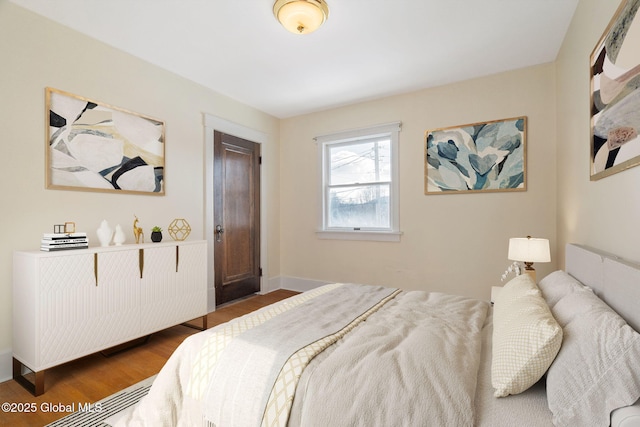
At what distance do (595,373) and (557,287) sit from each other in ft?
2.82

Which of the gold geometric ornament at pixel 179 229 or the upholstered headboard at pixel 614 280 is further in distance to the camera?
the gold geometric ornament at pixel 179 229

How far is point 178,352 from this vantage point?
1.52 m

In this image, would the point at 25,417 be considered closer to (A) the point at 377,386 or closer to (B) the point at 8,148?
(B) the point at 8,148

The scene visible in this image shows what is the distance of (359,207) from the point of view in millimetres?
4340

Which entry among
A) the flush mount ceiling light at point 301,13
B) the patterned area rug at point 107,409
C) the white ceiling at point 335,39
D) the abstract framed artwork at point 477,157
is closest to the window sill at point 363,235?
the abstract framed artwork at point 477,157

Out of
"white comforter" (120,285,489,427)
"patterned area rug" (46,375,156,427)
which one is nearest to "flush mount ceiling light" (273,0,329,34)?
"white comforter" (120,285,489,427)

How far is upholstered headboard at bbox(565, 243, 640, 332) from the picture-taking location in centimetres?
111

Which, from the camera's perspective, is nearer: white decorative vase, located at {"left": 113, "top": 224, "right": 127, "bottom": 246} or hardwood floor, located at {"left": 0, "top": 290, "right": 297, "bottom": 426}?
hardwood floor, located at {"left": 0, "top": 290, "right": 297, "bottom": 426}

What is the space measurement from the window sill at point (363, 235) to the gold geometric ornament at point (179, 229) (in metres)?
1.94

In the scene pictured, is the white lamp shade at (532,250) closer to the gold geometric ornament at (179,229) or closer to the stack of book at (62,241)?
the gold geometric ornament at (179,229)

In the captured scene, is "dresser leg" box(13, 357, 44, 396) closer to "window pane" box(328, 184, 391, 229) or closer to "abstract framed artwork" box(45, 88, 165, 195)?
"abstract framed artwork" box(45, 88, 165, 195)

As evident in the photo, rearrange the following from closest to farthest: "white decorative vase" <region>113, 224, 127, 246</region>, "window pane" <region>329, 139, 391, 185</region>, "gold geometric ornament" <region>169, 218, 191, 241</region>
A: "white decorative vase" <region>113, 224, 127, 246</region> → "gold geometric ornament" <region>169, 218, 191, 241</region> → "window pane" <region>329, 139, 391, 185</region>

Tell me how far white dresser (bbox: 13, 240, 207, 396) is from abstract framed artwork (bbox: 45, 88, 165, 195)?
693 mm

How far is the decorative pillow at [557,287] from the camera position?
4.97 ft
